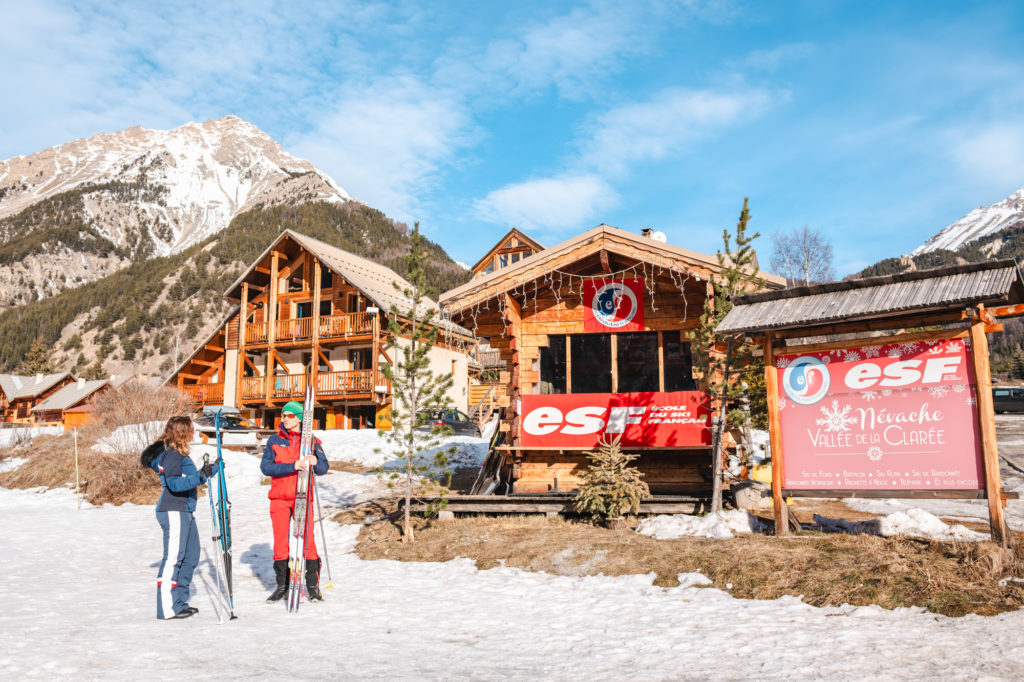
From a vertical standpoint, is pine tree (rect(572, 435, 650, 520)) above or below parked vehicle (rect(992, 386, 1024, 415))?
below

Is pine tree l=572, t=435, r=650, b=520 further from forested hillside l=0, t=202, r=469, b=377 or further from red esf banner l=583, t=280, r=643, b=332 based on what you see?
forested hillside l=0, t=202, r=469, b=377

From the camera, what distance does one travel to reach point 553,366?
1554 cm

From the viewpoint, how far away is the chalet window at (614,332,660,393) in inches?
623

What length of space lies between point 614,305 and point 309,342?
24.5m

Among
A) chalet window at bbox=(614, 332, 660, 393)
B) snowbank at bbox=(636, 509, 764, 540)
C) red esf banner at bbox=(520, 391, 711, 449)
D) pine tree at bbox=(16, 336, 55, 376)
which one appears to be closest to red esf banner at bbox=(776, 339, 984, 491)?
snowbank at bbox=(636, 509, 764, 540)

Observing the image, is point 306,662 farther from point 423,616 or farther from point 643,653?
point 643,653

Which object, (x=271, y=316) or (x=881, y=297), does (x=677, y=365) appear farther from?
(x=271, y=316)

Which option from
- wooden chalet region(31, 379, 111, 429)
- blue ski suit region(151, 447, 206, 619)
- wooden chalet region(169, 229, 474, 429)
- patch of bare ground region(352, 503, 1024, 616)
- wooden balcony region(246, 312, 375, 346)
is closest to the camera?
patch of bare ground region(352, 503, 1024, 616)

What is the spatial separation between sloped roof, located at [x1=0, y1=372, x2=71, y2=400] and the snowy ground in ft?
250

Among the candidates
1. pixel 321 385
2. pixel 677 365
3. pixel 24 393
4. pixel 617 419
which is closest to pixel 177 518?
pixel 617 419

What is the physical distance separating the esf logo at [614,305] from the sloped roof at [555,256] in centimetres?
117

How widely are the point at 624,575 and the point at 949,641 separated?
3647mm

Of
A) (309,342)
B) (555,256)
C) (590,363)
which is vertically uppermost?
(309,342)

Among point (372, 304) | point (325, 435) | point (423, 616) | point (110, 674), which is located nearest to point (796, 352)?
point (423, 616)
